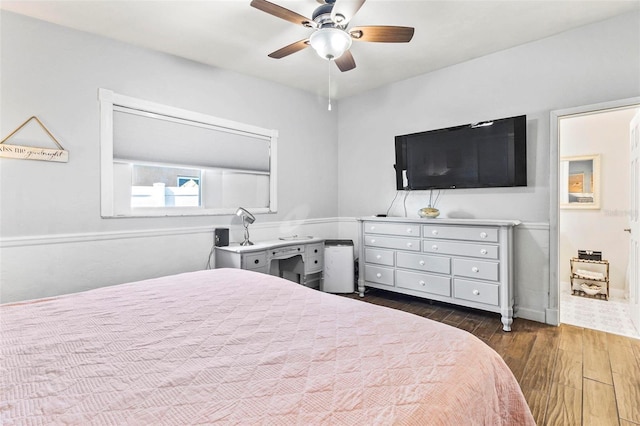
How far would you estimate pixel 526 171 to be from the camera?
3246 millimetres

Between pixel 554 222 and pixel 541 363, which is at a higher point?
pixel 554 222

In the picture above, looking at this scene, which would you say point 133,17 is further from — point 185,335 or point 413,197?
point 413,197

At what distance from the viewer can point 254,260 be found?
326 cm

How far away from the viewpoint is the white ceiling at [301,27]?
249 cm

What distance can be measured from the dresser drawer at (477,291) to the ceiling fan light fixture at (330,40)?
8.14 ft

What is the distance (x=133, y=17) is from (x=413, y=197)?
11.0ft

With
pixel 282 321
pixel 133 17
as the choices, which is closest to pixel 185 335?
pixel 282 321

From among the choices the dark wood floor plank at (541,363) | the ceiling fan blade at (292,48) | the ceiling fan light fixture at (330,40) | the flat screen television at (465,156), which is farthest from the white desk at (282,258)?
the dark wood floor plank at (541,363)

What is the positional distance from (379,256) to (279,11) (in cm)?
279

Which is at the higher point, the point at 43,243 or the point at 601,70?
the point at 601,70

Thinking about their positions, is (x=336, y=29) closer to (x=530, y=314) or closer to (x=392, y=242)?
(x=392, y=242)

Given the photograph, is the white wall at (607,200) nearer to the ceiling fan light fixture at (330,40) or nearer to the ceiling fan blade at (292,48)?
the ceiling fan light fixture at (330,40)

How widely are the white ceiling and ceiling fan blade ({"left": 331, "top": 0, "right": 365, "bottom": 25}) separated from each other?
28 centimetres

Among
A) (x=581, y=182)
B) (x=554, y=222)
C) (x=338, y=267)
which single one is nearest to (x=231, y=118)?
(x=338, y=267)
